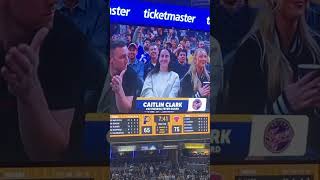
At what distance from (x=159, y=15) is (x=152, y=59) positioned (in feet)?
1.01

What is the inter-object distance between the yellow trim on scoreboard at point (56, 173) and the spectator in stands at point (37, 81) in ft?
0.21

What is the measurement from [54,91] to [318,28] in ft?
6.78

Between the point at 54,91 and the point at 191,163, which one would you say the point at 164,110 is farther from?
the point at 54,91

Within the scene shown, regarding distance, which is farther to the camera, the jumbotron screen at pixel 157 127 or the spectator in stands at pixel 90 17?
the jumbotron screen at pixel 157 127

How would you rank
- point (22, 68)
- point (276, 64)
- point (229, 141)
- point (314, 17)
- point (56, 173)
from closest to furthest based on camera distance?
1. point (22, 68)
2. point (56, 173)
3. point (229, 141)
4. point (276, 64)
5. point (314, 17)

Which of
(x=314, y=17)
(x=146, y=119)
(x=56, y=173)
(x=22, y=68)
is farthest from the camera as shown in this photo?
(x=314, y=17)

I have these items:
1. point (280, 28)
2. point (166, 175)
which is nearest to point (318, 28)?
point (280, 28)

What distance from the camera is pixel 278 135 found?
15.0 ft

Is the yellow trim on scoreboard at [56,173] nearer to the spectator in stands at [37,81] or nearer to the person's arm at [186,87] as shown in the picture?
the spectator in stands at [37,81]

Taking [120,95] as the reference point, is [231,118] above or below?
below

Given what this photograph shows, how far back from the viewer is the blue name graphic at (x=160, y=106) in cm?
416

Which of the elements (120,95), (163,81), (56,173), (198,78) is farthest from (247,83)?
(56,173)

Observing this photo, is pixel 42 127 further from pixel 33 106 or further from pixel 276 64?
pixel 276 64

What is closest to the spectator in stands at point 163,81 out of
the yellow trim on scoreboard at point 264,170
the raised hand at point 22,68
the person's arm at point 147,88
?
the person's arm at point 147,88
